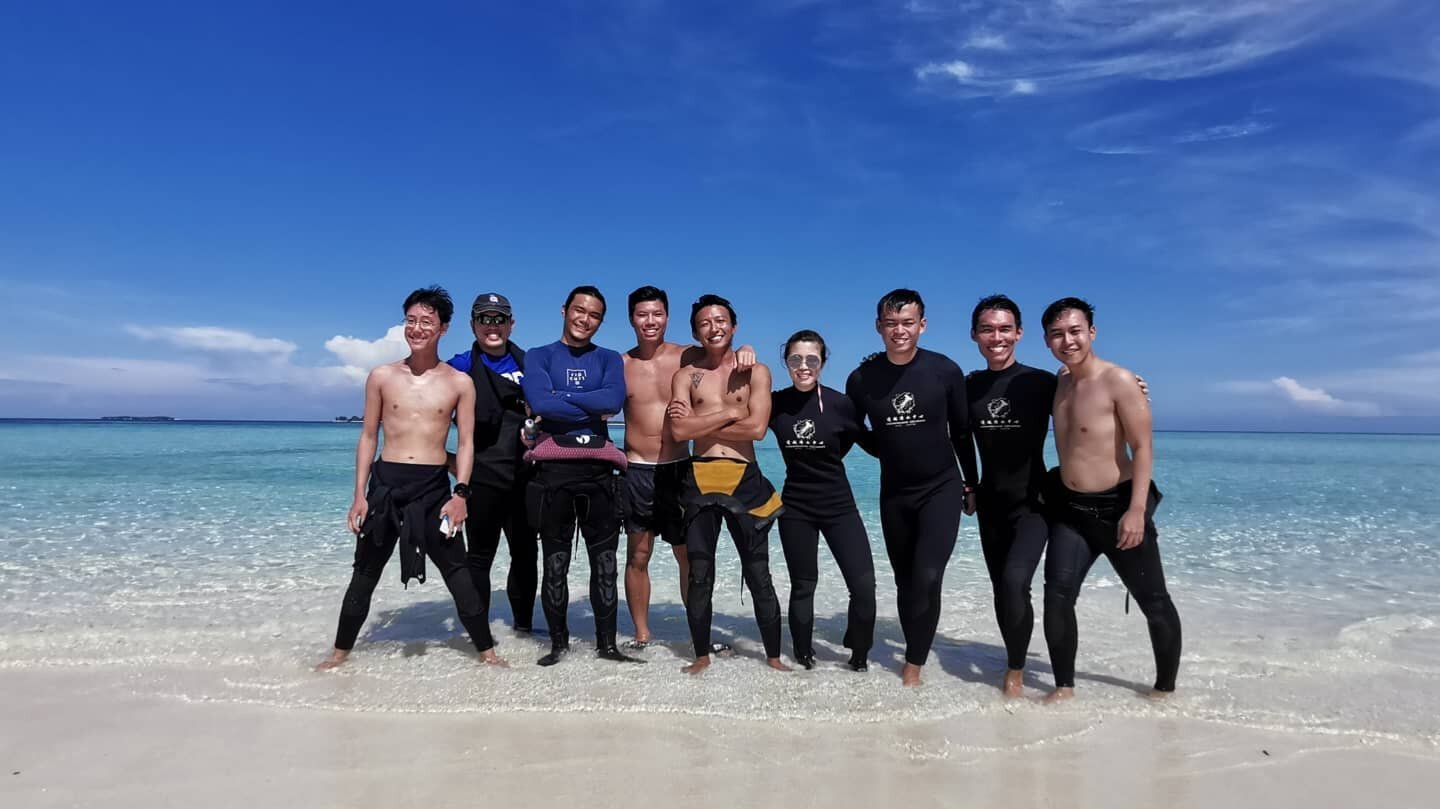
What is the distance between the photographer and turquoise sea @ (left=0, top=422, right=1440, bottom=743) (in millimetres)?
4238

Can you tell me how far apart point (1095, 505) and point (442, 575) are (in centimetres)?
418

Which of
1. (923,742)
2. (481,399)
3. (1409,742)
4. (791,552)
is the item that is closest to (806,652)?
(791,552)

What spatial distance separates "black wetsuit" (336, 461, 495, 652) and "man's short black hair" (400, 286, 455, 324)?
1065mm

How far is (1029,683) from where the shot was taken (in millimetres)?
4699

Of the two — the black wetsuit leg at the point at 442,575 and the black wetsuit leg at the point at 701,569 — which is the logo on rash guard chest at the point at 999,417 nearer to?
the black wetsuit leg at the point at 701,569

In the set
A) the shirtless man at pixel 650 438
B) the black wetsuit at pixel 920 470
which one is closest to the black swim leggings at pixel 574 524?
the shirtless man at pixel 650 438

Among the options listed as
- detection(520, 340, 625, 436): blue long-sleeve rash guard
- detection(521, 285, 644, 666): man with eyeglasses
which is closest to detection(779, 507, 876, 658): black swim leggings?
detection(521, 285, 644, 666): man with eyeglasses

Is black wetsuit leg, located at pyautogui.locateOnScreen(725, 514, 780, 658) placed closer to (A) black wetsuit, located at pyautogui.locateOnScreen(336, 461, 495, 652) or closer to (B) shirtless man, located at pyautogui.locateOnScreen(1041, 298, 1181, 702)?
(B) shirtless man, located at pyautogui.locateOnScreen(1041, 298, 1181, 702)

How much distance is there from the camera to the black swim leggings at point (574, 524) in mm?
4742

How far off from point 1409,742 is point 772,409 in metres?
3.93

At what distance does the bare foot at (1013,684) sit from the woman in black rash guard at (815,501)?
0.86m

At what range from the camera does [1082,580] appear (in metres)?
4.25

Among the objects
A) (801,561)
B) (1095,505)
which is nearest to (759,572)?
(801,561)

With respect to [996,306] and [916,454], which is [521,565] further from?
[996,306]
